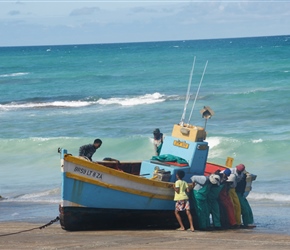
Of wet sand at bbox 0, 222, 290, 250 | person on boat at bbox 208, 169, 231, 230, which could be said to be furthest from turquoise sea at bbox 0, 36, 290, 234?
wet sand at bbox 0, 222, 290, 250

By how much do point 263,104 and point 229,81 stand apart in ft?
48.3

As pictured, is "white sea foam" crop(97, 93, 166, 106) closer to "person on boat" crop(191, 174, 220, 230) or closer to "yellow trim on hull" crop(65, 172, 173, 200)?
"person on boat" crop(191, 174, 220, 230)

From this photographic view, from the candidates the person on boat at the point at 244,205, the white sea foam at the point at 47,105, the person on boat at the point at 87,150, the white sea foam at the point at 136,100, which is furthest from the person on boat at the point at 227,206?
the white sea foam at the point at 47,105

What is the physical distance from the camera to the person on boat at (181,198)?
13.5 m

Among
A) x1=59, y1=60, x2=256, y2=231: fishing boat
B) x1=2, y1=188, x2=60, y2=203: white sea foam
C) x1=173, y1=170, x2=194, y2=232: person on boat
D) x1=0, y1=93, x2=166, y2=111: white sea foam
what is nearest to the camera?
x1=59, y1=60, x2=256, y2=231: fishing boat

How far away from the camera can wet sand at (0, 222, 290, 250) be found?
40.0 feet

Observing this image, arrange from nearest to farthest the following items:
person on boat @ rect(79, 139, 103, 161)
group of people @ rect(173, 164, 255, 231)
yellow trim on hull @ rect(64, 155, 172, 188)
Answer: yellow trim on hull @ rect(64, 155, 172, 188) → group of people @ rect(173, 164, 255, 231) → person on boat @ rect(79, 139, 103, 161)

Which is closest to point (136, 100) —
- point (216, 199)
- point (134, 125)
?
point (134, 125)

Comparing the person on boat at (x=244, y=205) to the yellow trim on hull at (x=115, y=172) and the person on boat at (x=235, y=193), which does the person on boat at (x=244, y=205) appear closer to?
the person on boat at (x=235, y=193)

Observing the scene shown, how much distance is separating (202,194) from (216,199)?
37cm

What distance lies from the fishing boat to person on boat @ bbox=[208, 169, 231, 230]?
57 cm

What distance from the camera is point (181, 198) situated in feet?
44.5

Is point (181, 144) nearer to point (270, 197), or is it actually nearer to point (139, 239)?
point (139, 239)

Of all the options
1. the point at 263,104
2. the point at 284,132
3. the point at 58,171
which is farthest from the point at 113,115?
the point at 58,171
